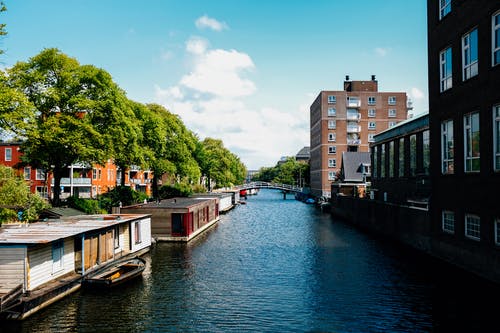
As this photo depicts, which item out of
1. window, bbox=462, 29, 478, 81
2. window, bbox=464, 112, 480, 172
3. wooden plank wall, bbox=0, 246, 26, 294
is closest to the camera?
wooden plank wall, bbox=0, 246, 26, 294

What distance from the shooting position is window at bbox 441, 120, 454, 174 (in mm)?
33219

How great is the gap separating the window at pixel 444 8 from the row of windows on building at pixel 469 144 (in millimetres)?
8727

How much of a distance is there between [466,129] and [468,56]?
5.18m

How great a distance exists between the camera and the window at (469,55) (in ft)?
96.8

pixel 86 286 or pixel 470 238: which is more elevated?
pixel 470 238

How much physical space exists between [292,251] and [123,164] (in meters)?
33.2

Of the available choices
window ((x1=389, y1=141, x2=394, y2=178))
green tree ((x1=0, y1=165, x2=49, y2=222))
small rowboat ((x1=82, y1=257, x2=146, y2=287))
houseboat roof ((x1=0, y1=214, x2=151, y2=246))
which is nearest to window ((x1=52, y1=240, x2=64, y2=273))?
houseboat roof ((x1=0, y1=214, x2=151, y2=246))

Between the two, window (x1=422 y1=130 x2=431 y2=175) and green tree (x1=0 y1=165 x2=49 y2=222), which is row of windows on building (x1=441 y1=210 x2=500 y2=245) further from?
green tree (x1=0 y1=165 x2=49 y2=222)

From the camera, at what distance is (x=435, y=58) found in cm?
3591

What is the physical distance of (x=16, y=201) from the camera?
138 ft

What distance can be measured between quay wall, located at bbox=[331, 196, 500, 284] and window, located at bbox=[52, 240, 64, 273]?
87.3 ft

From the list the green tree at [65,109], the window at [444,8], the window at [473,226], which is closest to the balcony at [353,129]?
the green tree at [65,109]

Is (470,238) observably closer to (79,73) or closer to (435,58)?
(435,58)

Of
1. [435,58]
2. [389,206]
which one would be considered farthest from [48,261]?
[389,206]
